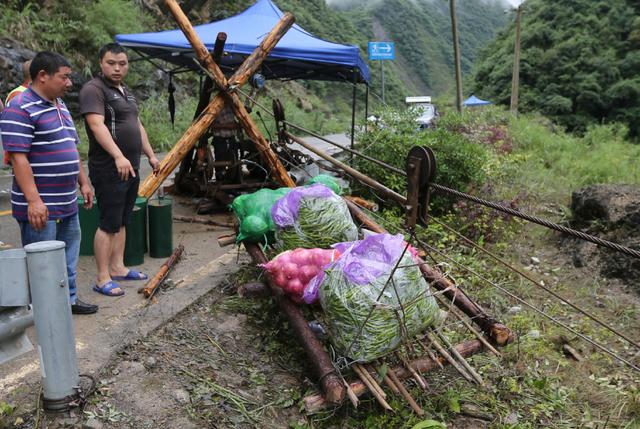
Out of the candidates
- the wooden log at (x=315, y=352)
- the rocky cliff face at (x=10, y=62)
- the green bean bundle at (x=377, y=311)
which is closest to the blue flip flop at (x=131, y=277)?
the wooden log at (x=315, y=352)

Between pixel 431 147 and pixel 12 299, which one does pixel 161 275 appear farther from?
pixel 431 147

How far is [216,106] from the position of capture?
608cm

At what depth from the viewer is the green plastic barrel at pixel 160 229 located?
16.5 feet

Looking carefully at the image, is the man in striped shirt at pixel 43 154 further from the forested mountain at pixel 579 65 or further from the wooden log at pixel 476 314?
the forested mountain at pixel 579 65

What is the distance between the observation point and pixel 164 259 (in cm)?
511

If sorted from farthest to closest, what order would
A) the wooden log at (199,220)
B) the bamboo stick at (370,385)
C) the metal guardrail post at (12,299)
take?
1. the wooden log at (199,220)
2. the bamboo stick at (370,385)
3. the metal guardrail post at (12,299)

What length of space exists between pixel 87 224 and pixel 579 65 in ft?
121

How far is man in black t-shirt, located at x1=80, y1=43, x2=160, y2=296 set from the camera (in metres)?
3.86

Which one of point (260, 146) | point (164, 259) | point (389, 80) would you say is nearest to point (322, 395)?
point (164, 259)

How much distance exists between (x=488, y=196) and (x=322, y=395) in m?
6.25

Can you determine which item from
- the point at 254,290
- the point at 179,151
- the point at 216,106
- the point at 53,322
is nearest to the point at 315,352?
the point at 254,290

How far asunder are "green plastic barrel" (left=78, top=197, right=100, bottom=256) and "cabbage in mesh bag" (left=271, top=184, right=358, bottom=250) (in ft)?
5.85

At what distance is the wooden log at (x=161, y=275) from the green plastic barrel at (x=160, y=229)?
0.12 m

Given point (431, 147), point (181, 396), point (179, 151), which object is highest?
point (179, 151)
